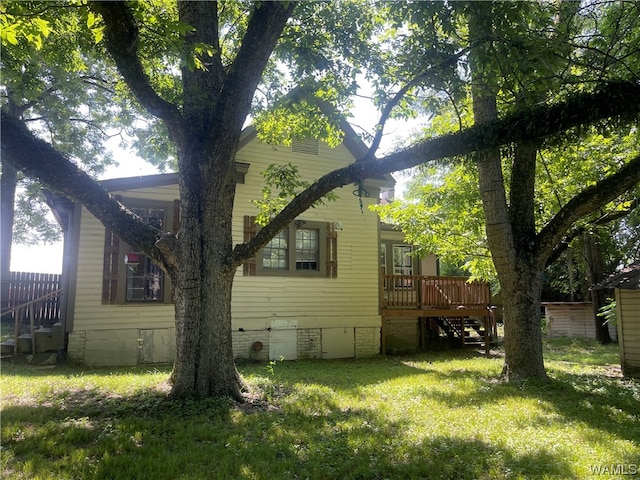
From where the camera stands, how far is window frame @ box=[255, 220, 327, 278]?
38.0 ft

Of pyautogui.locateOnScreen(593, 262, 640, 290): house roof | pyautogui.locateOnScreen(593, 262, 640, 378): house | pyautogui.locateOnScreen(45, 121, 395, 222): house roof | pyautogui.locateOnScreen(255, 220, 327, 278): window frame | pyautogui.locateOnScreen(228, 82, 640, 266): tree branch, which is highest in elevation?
pyautogui.locateOnScreen(45, 121, 395, 222): house roof

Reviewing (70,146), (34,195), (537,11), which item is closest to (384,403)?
Answer: (537,11)

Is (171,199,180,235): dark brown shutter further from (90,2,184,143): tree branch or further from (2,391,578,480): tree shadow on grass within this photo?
(2,391,578,480): tree shadow on grass

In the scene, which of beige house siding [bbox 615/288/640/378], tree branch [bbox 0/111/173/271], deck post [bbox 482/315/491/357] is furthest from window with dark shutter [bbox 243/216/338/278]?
beige house siding [bbox 615/288/640/378]

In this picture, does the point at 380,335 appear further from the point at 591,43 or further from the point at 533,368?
the point at 591,43

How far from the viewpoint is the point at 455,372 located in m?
9.41

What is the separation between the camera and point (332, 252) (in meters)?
12.4

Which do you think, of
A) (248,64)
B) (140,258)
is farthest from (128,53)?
(140,258)

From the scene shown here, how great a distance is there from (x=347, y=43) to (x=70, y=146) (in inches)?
558

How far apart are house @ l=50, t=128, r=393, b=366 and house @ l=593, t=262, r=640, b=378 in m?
5.98

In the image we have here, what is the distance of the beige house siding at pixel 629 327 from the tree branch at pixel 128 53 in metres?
9.82

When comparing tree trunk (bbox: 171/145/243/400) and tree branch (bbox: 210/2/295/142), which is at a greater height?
tree branch (bbox: 210/2/295/142)

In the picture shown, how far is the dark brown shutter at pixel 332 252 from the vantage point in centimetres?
1233

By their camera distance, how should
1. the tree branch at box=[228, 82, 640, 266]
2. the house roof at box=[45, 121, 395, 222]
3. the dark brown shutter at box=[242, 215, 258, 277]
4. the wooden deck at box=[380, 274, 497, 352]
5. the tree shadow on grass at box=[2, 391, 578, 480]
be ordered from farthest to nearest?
the wooden deck at box=[380, 274, 497, 352]
the dark brown shutter at box=[242, 215, 258, 277]
the house roof at box=[45, 121, 395, 222]
the tree branch at box=[228, 82, 640, 266]
the tree shadow on grass at box=[2, 391, 578, 480]
